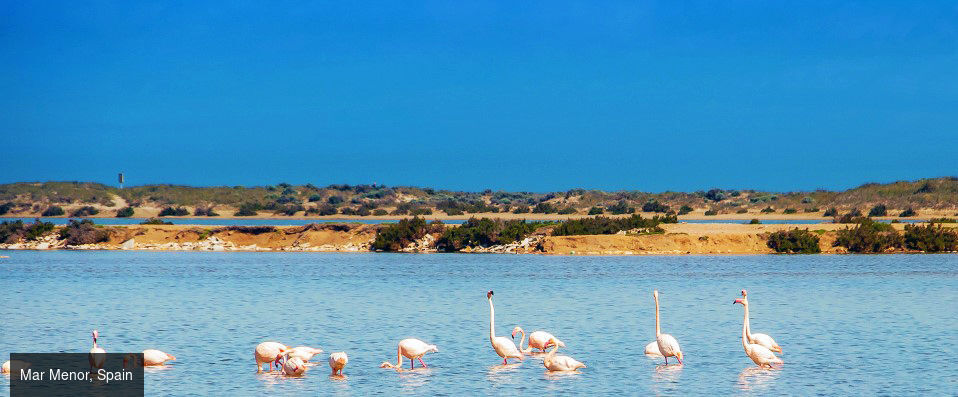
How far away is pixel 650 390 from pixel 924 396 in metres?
3.37

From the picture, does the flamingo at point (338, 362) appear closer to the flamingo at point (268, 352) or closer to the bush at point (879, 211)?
the flamingo at point (268, 352)

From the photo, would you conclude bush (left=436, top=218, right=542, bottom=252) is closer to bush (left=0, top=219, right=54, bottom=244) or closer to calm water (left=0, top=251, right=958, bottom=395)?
calm water (left=0, top=251, right=958, bottom=395)

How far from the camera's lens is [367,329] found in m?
21.8

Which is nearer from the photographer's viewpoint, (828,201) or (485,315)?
(485,315)

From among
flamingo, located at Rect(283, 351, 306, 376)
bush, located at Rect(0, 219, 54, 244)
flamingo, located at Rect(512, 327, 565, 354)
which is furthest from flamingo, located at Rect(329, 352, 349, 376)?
bush, located at Rect(0, 219, 54, 244)

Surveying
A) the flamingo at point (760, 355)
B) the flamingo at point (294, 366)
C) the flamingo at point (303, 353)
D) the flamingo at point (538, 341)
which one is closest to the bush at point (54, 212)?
the flamingo at point (538, 341)

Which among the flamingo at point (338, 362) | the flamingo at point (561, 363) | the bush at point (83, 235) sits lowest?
the flamingo at point (561, 363)

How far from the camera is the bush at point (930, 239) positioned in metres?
45.4

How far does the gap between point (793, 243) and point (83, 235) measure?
30.6 m

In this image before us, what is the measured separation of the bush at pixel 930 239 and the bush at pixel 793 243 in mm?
3555

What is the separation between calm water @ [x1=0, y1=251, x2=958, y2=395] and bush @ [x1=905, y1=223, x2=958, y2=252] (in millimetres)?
3560

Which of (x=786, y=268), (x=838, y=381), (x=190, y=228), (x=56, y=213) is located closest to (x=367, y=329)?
(x=838, y=381)

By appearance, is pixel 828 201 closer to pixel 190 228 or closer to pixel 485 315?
pixel 190 228

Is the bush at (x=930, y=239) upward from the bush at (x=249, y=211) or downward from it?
downward
